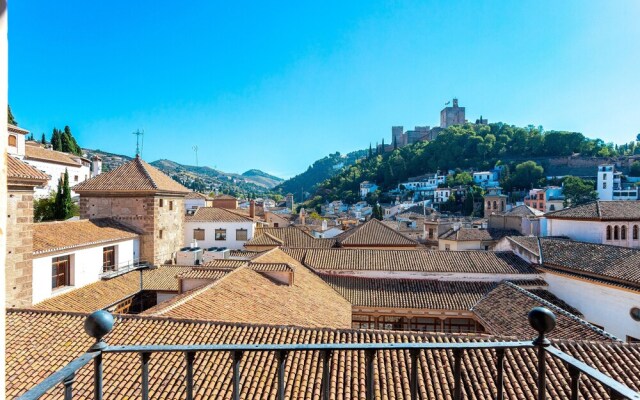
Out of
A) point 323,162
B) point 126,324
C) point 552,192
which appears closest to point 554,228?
point 126,324

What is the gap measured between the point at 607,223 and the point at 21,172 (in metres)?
27.2

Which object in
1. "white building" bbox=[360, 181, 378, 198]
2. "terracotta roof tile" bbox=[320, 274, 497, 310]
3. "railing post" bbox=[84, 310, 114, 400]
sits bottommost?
"terracotta roof tile" bbox=[320, 274, 497, 310]

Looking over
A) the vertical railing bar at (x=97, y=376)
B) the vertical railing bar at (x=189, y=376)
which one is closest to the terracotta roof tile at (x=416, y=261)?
the vertical railing bar at (x=189, y=376)

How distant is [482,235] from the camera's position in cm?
3095

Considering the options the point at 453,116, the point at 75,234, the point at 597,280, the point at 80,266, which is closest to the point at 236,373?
the point at 80,266

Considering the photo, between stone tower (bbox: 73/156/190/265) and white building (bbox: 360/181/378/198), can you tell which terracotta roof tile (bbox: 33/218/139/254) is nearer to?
stone tower (bbox: 73/156/190/265)

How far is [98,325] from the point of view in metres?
1.55

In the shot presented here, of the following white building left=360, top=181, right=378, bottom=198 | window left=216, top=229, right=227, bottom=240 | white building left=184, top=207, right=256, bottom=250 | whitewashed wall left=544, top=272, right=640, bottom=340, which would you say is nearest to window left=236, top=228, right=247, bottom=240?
white building left=184, top=207, right=256, bottom=250

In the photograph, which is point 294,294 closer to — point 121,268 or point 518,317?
point 518,317

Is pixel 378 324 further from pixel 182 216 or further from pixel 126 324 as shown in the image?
pixel 182 216

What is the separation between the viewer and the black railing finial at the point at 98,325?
1537mm

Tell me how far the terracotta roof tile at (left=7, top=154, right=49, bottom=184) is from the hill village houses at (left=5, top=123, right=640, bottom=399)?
0.06 m

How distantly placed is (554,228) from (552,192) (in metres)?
44.6

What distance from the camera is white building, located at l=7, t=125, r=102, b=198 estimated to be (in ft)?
95.9
